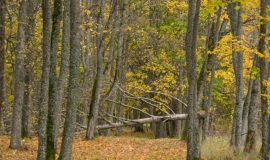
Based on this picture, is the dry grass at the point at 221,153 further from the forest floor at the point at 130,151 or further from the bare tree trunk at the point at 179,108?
the bare tree trunk at the point at 179,108

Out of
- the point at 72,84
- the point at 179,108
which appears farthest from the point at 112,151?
the point at 179,108

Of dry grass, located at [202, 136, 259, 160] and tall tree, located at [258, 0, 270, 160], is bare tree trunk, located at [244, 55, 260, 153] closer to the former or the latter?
dry grass, located at [202, 136, 259, 160]

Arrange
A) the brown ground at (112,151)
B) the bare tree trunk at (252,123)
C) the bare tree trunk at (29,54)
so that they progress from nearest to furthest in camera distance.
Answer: the brown ground at (112,151), the bare tree trunk at (252,123), the bare tree trunk at (29,54)

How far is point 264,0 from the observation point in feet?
39.4

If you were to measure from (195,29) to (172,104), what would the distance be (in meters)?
19.4

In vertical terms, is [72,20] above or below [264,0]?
below

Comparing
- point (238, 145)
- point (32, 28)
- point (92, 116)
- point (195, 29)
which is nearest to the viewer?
point (195, 29)

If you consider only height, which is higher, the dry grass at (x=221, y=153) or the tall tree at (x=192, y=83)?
the tall tree at (x=192, y=83)

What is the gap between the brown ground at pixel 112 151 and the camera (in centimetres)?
1528

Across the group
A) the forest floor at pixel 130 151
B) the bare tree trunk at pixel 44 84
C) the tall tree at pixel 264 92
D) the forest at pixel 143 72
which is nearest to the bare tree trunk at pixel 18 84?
the forest at pixel 143 72

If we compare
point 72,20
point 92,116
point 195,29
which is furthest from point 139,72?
point 72,20

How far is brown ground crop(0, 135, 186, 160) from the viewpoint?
50.1ft

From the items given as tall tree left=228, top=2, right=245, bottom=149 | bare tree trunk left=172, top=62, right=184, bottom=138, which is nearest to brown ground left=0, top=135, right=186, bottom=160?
tall tree left=228, top=2, right=245, bottom=149

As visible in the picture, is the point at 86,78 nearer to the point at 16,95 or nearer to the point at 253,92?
the point at 16,95
